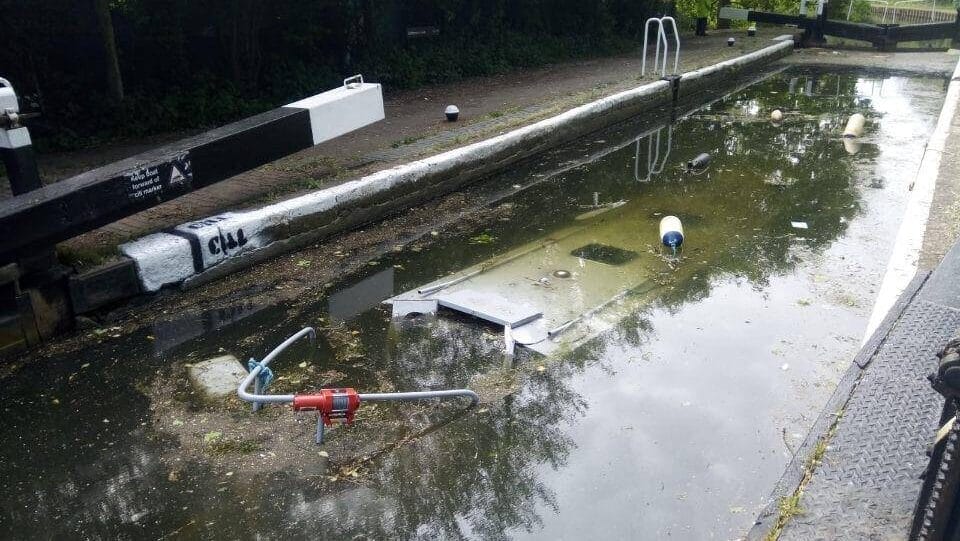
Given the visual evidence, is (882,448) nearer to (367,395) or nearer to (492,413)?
(492,413)

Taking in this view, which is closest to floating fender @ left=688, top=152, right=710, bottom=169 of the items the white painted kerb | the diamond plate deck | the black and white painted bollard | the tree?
the white painted kerb

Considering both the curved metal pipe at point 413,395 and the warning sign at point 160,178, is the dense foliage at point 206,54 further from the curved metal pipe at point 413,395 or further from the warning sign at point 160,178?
the curved metal pipe at point 413,395

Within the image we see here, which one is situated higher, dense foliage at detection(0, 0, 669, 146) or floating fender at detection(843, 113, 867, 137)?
dense foliage at detection(0, 0, 669, 146)

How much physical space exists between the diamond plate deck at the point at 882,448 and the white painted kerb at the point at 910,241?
402 mm

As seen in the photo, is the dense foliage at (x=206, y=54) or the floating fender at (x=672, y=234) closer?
the floating fender at (x=672, y=234)

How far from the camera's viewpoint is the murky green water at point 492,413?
3727 millimetres

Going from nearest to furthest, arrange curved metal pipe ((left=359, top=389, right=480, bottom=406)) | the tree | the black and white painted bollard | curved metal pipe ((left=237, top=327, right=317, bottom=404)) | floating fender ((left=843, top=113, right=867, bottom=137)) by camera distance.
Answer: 1. curved metal pipe ((left=237, top=327, right=317, bottom=404))
2. curved metal pipe ((left=359, top=389, right=480, bottom=406))
3. the tree
4. the black and white painted bollard
5. floating fender ((left=843, top=113, right=867, bottom=137))

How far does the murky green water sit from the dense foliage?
498 cm

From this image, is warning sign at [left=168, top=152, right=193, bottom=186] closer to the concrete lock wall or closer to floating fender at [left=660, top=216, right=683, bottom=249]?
the concrete lock wall

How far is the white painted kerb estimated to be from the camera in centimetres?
514

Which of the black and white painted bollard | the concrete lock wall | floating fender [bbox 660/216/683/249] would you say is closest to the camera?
the concrete lock wall

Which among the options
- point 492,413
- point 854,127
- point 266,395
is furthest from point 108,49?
point 854,127

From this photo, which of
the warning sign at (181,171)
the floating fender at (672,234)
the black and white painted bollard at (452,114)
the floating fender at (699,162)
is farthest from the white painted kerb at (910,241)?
the black and white painted bollard at (452,114)

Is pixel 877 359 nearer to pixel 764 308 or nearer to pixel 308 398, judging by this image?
pixel 764 308
